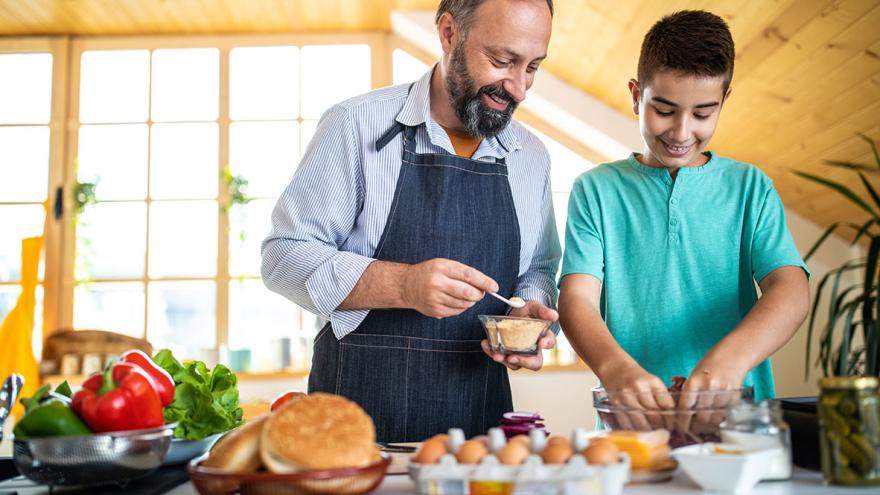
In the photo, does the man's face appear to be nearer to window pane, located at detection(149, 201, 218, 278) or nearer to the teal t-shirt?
the teal t-shirt

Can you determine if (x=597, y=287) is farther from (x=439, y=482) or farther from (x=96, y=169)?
(x=96, y=169)

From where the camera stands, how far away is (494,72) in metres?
1.87

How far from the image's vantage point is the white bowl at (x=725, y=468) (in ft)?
3.21

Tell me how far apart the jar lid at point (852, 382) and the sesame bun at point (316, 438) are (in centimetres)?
56

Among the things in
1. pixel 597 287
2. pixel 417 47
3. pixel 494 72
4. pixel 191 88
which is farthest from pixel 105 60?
pixel 597 287

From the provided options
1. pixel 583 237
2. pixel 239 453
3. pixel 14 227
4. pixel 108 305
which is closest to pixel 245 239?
pixel 108 305

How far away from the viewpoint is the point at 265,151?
5406 mm

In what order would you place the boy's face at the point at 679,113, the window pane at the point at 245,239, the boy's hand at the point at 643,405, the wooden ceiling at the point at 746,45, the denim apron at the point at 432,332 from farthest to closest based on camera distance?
the window pane at the point at 245,239, the wooden ceiling at the point at 746,45, the denim apron at the point at 432,332, the boy's face at the point at 679,113, the boy's hand at the point at 643,405

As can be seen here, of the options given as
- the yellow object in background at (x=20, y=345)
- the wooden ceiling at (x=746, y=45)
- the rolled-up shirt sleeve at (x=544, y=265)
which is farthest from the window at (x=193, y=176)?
the rolled-up shirt sleeve at (x=544, y=265)

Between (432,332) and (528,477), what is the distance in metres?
0.94

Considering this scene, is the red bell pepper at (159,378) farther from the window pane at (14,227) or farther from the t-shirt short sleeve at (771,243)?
the window pane at (14,227)

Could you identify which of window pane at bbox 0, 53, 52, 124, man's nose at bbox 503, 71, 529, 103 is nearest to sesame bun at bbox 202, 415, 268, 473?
man's nose at bbox 503, 71, 529, 103

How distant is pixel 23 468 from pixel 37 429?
5 cm

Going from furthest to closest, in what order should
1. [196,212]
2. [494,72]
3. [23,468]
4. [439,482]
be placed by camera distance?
[196,212] < [494,72] < [23,468] < [439,482]
